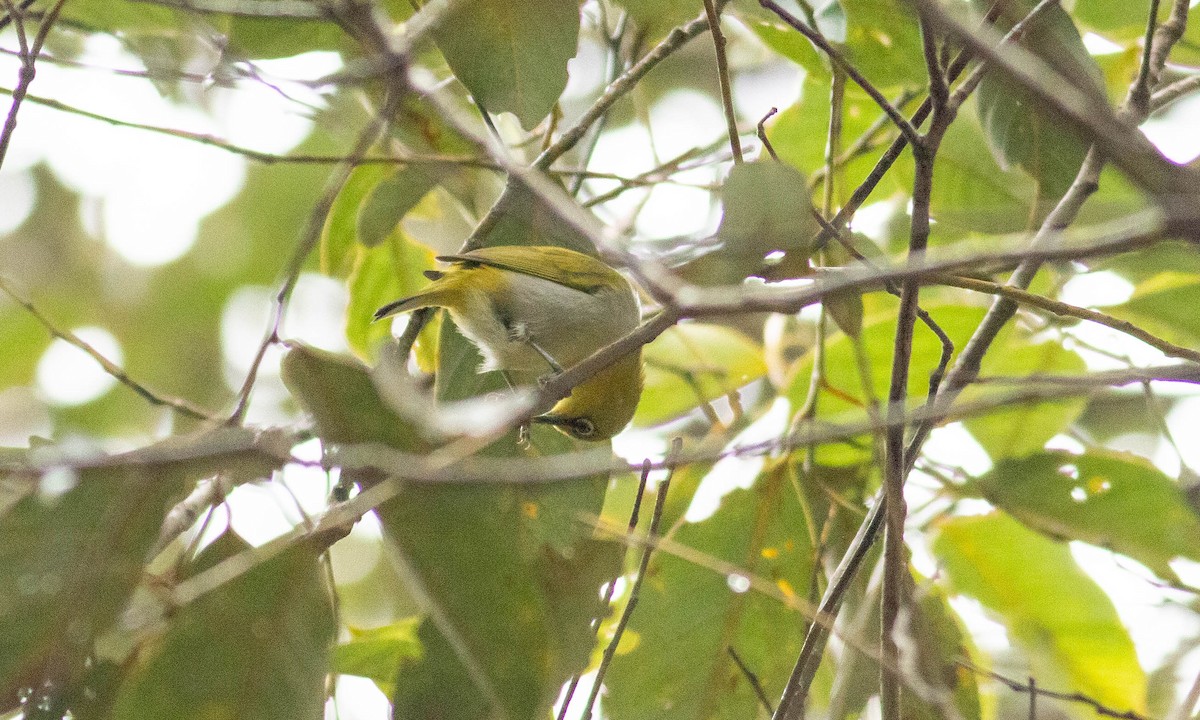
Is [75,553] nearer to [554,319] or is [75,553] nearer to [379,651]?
[379,651]

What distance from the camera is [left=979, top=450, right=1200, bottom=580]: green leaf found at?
2594 mm

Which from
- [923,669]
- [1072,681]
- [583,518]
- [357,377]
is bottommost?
[1072,681]

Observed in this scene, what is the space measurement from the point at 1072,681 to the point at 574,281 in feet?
5.36

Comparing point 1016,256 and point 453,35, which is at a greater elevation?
point 453,35

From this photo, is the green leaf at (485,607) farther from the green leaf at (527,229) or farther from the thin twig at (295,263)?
the green leaf at (527,229)

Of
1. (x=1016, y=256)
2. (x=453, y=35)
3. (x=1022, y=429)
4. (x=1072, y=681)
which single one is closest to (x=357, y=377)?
(x=453, y=35)

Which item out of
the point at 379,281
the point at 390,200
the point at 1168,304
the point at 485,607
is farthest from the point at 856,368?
the point at 485,607

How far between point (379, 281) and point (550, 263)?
1.63 feet

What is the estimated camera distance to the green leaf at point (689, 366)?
10.9 ft

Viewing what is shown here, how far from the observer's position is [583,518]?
208 cm

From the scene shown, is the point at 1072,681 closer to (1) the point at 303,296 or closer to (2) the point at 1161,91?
(2) the point at 1161,91

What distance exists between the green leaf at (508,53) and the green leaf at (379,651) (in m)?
1.01

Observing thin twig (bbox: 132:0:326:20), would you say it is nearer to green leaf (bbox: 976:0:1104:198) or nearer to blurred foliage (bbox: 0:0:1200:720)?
blurred foliage (bbox: 0:0:1200:720)

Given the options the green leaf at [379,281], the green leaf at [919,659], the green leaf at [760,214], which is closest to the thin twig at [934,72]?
the green leaf at [760,214]
